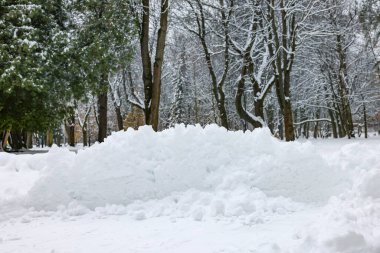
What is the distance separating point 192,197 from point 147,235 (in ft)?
4.74

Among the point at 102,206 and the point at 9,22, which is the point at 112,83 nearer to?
the point at 9,22

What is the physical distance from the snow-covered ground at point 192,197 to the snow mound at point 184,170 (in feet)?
0.06

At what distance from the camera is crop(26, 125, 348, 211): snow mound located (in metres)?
6.12

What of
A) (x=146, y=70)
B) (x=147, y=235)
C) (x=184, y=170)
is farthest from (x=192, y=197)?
(x=146, y=70)

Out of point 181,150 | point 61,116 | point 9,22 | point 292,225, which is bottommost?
point 292,225

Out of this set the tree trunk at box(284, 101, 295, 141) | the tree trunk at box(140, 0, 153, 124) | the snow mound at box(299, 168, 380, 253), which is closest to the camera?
the snow mound at box(299, 168, 380, 253)

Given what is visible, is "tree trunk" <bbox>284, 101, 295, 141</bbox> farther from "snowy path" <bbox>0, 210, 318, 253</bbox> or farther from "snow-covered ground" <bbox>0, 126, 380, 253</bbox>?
"snowy path" <bbox>0, 210, 318, 253</bbox>

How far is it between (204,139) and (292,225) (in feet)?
8.67

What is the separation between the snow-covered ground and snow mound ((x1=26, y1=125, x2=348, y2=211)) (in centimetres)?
2

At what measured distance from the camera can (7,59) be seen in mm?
11453

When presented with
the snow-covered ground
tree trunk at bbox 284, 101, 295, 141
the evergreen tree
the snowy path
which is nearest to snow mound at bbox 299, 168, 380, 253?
the snow-covered ground

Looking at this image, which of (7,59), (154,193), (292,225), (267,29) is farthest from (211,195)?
(267,29)

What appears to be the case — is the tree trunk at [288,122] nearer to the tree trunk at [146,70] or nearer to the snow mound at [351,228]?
the tree trunk at [146,70]

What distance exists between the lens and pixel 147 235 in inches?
180
